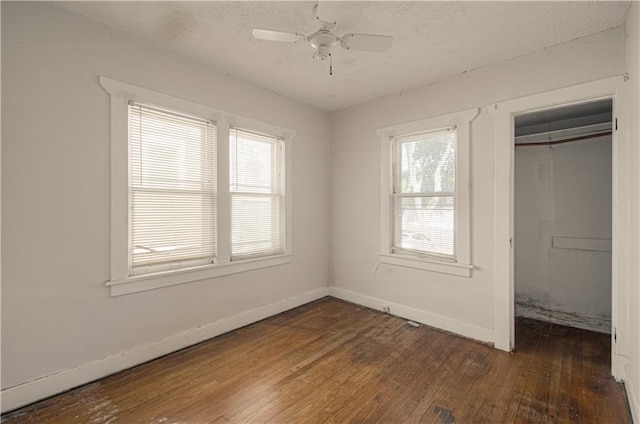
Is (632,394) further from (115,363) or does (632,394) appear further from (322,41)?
(115,363)

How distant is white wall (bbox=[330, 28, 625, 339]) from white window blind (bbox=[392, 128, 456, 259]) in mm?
235

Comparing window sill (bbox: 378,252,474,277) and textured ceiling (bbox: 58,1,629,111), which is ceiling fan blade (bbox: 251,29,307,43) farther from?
window sill (bbox: 378,252,474,277)

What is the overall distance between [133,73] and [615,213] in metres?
4.08

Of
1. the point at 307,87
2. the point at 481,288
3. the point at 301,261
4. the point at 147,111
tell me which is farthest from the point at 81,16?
the point at 481,288

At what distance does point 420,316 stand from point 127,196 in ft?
10.7

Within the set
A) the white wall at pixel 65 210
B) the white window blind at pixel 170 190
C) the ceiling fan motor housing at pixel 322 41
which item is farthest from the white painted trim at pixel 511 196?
the white wall at pixel 65 210

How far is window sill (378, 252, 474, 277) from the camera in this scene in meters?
3.11

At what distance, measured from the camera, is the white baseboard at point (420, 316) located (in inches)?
118

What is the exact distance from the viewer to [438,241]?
11.0ft

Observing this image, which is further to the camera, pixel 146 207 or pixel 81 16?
pixel 146 207

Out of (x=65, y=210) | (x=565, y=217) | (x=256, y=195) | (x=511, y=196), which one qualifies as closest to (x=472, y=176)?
(x=511, y=196)

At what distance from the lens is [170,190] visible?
272cm

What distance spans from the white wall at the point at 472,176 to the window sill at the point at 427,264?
0.07 meters

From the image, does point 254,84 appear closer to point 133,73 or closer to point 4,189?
point 133,73
